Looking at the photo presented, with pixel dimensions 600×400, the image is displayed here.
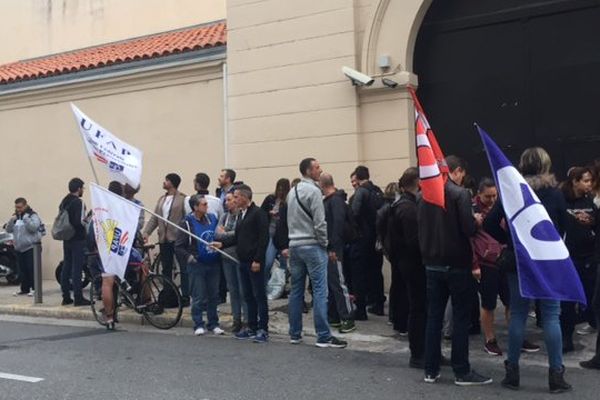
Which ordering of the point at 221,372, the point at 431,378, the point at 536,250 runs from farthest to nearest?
1. the point at 221,372
2. the point at 431,378
3. the point at 536,250

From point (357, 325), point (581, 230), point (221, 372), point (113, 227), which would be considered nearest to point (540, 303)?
point (581, 230)

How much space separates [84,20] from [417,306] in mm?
15837

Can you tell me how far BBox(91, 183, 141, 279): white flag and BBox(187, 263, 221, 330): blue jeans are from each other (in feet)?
2.98

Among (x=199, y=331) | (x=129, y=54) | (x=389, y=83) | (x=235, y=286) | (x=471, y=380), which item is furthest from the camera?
(x=129, y=54)

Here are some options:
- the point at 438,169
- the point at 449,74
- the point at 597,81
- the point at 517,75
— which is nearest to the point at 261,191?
the point at 449,74

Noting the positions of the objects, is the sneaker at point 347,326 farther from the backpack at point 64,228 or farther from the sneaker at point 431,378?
the backpack at point 64,228

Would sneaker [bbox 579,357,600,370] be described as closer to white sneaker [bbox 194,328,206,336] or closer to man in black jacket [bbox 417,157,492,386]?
man in black jacket [bbox 417,157,492,386]

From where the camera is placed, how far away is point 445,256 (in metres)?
5.86

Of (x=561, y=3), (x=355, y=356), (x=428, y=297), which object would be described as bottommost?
(x=355, y=356)

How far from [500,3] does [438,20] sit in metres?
0.98

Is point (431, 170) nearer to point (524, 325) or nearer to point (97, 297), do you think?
point (524, 325)

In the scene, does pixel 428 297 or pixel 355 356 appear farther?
pixel 355 356

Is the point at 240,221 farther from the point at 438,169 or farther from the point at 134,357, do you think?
the point at 438,169

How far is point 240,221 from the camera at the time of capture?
319 inches
